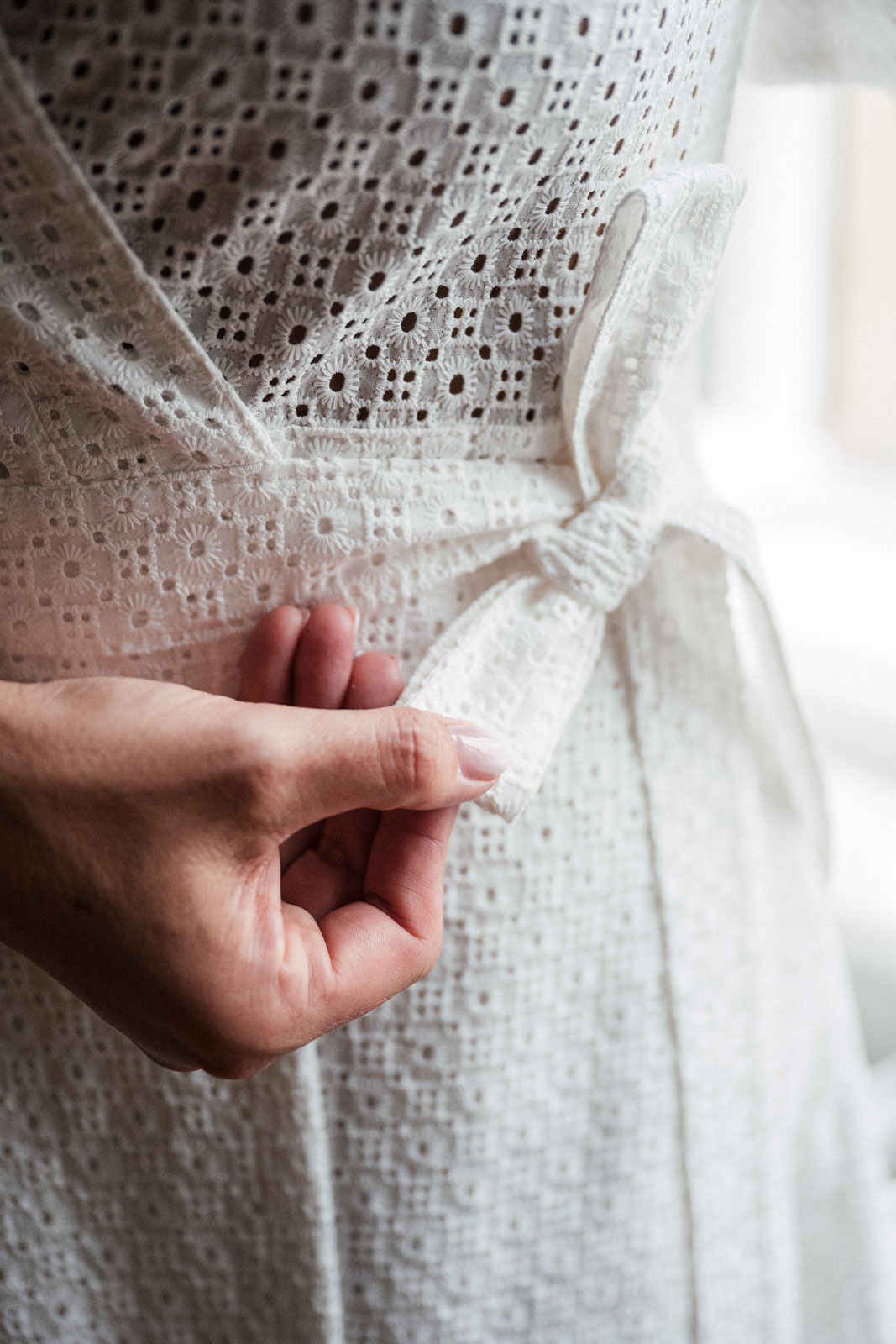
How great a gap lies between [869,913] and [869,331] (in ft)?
2.25

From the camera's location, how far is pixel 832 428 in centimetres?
128

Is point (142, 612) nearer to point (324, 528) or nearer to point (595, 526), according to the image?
point (324, 528)

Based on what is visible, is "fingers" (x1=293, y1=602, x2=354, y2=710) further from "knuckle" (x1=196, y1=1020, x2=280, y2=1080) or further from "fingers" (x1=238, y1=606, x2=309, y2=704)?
"knuckle" (x1=196, y1=1020, x2=280, y2=1080)

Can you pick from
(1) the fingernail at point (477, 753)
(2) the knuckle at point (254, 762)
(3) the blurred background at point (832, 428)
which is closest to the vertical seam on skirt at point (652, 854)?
(1) the fingernail at point (477, 753)

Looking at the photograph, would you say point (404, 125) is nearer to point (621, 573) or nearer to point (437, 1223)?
point (621, 573)

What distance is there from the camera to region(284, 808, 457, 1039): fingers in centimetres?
40

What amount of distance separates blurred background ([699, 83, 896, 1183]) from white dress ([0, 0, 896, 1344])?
20.2 inches

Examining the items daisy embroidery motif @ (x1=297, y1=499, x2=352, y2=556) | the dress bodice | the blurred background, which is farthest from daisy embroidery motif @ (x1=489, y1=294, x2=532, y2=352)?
the blurred background

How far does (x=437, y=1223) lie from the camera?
1.63ft

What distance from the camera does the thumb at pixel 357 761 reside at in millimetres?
371

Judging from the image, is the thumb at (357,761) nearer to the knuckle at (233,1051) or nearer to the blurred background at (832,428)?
the knuckle at (233,1051)

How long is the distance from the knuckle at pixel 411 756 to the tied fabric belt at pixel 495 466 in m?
0.04

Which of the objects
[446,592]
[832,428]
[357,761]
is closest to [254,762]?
[357,761]

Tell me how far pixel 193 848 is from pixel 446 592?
0.17 meters
